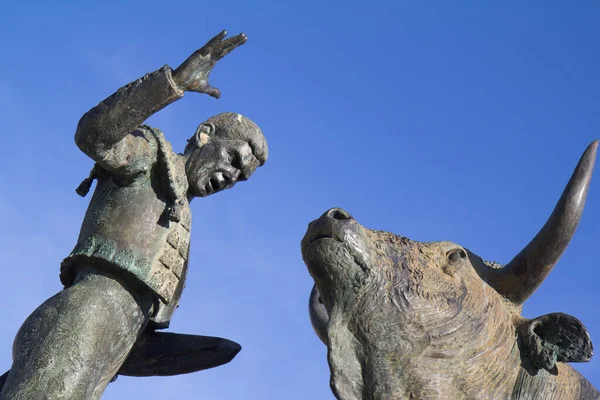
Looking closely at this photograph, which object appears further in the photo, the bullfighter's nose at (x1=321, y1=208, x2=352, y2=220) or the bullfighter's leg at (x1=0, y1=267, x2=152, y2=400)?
the bullfighter's leg at (x1=0, y1=267, x2=152, y2=400)

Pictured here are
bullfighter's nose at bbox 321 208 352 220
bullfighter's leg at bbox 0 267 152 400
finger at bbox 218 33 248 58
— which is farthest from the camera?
finger at bbox 218 33 248 58

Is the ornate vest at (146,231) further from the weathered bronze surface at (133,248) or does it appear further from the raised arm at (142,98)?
the raised arm at (142,98)

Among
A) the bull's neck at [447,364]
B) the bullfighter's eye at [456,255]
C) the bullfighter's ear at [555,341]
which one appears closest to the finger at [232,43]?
the bullfighter's eye at [456,255]

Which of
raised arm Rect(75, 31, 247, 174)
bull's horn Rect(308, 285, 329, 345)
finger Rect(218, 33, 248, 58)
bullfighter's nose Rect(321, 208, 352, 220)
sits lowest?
bull's horn Rect(308, 285, 329, 345)

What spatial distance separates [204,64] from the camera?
5.43m

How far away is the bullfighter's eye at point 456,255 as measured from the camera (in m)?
5.15

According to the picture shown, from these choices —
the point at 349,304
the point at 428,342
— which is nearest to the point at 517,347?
the point at 428,342

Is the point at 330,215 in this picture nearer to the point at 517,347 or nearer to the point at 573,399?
the point at 517,347

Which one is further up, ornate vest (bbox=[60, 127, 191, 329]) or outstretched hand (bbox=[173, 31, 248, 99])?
outstretched hand (bbox=[173, 31, 248, 99])

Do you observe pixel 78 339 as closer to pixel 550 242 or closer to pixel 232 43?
pixel 232 43

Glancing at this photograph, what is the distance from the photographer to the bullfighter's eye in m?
5.15

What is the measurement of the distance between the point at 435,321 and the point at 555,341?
0.68 metres

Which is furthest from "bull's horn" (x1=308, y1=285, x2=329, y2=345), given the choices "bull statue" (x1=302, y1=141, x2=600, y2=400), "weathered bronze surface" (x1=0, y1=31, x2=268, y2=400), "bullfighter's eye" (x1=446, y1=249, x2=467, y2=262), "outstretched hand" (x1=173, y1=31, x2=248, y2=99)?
"outstretched hand" (x1=173, y1=31, x2=248, y2=99)

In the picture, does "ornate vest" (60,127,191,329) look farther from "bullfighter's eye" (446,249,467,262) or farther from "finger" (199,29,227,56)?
"bullfighter's eye" (446,249,467,262)
